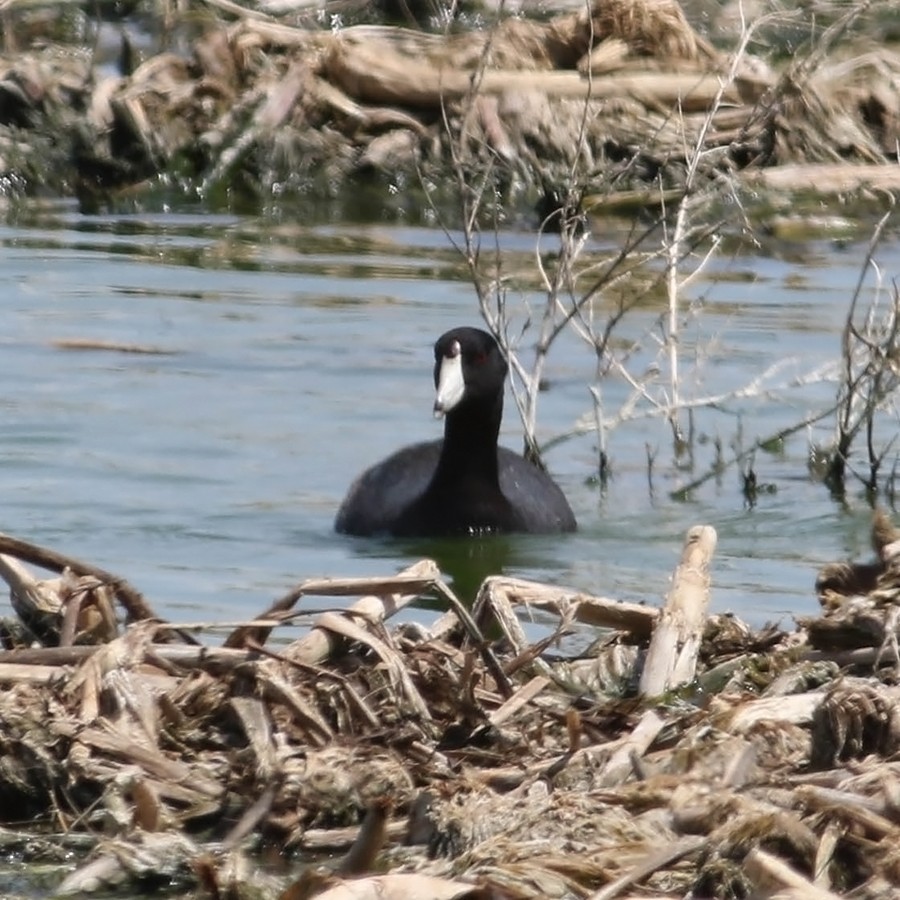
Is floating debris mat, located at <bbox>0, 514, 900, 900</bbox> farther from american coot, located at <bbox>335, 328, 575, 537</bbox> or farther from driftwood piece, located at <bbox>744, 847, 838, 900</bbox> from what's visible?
american coot, located at <bbox>335, 328, 575, 537</bbox>

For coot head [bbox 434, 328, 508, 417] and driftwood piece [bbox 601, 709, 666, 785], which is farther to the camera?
coot head [bbox 434, 328, 508, 417]

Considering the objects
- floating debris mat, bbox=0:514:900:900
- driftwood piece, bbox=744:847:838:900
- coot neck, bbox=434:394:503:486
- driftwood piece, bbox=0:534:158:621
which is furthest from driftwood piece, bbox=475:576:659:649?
coot neck, bbox=434:394:503:486

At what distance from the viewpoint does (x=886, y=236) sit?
56.7ft

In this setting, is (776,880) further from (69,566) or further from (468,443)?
(468,443)

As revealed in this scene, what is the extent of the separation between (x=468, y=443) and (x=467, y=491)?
198 millimetres

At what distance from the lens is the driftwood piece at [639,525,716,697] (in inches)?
229

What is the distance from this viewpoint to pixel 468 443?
10422 millimetres

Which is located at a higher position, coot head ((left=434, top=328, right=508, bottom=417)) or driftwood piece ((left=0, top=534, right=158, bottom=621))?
coot head ((left=434, top=328, right=508, bottom=417))

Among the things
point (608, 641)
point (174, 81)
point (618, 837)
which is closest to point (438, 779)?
point (618, 837)

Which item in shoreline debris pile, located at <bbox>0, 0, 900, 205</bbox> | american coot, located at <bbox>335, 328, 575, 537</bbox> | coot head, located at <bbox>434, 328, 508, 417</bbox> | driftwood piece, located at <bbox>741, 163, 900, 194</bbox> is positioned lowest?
american coot, located at <bbox>335, 328, 575, 537</bbox>

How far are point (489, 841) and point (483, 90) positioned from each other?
14.0 m

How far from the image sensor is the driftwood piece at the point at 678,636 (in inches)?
229

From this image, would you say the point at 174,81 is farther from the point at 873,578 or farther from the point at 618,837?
the point at 618,837

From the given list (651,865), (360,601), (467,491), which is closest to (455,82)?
(467,491)
